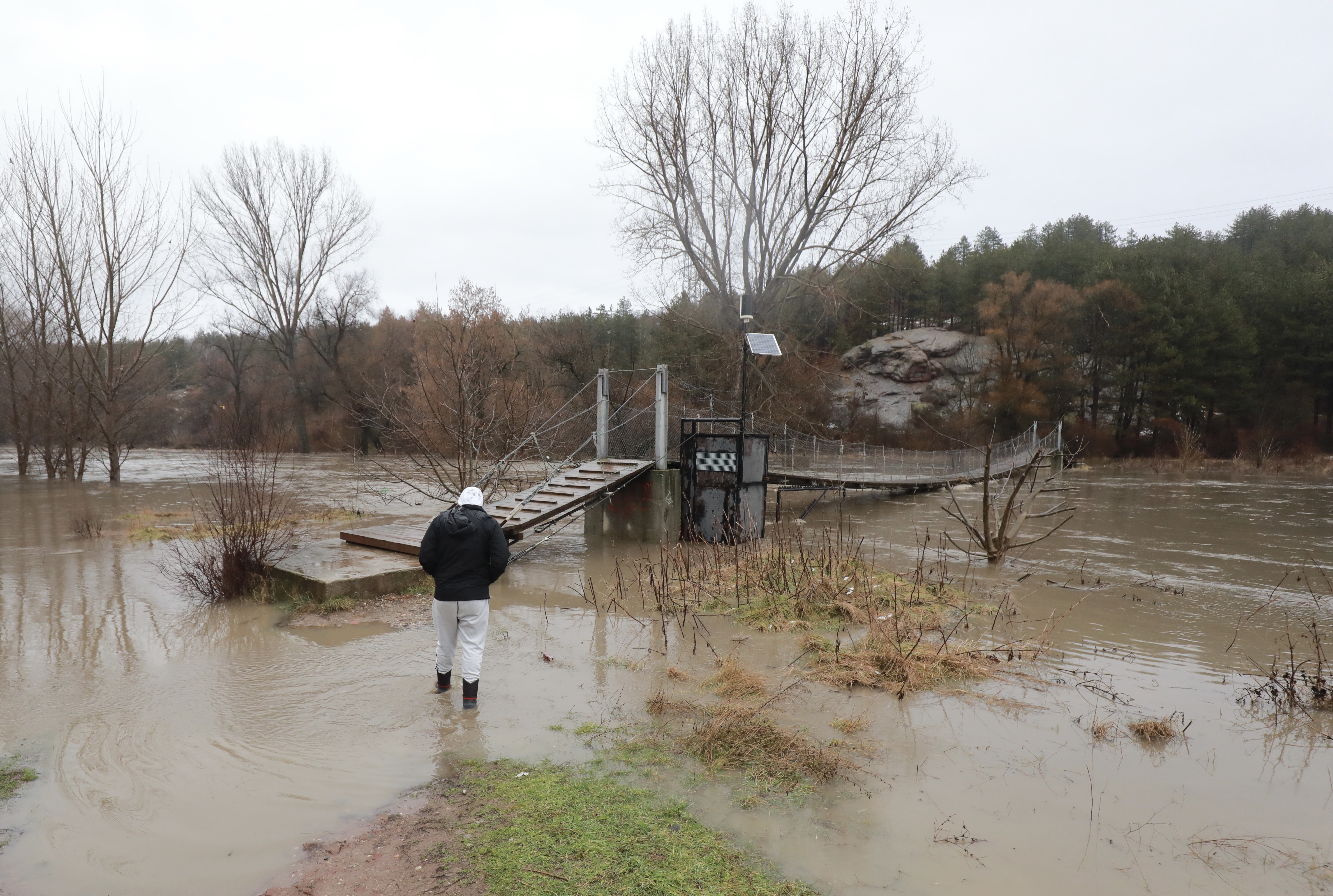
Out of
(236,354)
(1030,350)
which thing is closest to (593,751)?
(1030,350)

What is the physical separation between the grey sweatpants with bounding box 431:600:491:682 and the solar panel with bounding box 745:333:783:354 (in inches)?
346

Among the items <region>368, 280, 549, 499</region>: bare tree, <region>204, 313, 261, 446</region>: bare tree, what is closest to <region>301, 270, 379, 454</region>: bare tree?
<region>204, 313, 261, 446</region>: bare tree

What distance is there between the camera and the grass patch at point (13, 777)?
13.8 ft

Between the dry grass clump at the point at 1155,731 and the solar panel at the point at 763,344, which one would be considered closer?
the dry grass clump at the point at 1155,731

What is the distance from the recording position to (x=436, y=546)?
18.6 ft

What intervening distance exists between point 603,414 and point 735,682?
9.49 metres

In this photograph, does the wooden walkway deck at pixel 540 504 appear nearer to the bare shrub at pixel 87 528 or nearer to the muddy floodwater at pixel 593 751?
the muddy floodwater at pixel 593 751

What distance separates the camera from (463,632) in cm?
562

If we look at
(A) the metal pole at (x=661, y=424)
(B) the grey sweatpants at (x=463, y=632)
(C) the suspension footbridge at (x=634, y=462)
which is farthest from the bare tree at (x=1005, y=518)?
(B) the grey sweatpants at (x=463, y=632)

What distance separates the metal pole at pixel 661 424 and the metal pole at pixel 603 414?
1119 millimetres

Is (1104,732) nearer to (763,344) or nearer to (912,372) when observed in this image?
(763,344)

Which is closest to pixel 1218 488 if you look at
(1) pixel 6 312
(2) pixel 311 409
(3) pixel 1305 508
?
(3) pixel 1305 508

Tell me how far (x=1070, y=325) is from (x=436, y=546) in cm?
4132

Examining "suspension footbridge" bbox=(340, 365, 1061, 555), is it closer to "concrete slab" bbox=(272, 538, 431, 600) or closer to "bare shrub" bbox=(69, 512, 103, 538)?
"concrete slab" bbox=(272, 538, 431, 600)
